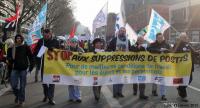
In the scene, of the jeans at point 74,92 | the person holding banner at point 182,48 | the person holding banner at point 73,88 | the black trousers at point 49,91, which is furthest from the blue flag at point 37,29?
the person holding banner at point 182,48

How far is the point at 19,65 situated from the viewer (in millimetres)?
10695

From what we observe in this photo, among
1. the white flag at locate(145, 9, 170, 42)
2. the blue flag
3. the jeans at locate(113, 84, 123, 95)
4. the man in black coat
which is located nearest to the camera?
the man in black coat

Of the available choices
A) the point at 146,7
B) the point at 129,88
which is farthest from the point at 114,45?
the point at 146,7

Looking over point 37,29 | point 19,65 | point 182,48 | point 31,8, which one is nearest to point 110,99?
point 182,48

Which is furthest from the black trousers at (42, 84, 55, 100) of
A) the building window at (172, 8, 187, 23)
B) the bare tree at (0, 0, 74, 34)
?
the building window at (172, 8, 187, 23)

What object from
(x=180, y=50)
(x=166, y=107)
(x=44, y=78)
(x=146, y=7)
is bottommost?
(x=166, y=107)

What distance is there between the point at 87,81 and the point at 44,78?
44.2 inches

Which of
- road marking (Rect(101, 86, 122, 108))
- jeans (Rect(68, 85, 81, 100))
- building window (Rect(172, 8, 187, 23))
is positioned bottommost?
road marking (Rect(101, 86, 122, 108))

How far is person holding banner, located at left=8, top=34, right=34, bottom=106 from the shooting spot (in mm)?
10703

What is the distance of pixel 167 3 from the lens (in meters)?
89.8

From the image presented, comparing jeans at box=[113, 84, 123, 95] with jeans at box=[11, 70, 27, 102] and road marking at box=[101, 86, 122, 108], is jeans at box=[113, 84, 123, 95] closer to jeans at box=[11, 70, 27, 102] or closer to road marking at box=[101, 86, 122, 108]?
road marking at box=[101, 86, 122, 108]

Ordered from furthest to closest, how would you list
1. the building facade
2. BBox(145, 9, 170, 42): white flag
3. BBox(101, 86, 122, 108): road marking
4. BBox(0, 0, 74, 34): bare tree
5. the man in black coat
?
the building facade → BBox(0, 0, 74, 34): bare tree → BBox(145, 9, 170, 42): white flag → the man in black coat → BBox(101, 86, 122, 108): road marking

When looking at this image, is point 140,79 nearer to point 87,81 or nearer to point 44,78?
point 87,81

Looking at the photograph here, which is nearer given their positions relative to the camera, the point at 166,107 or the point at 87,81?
the point at 166,107
